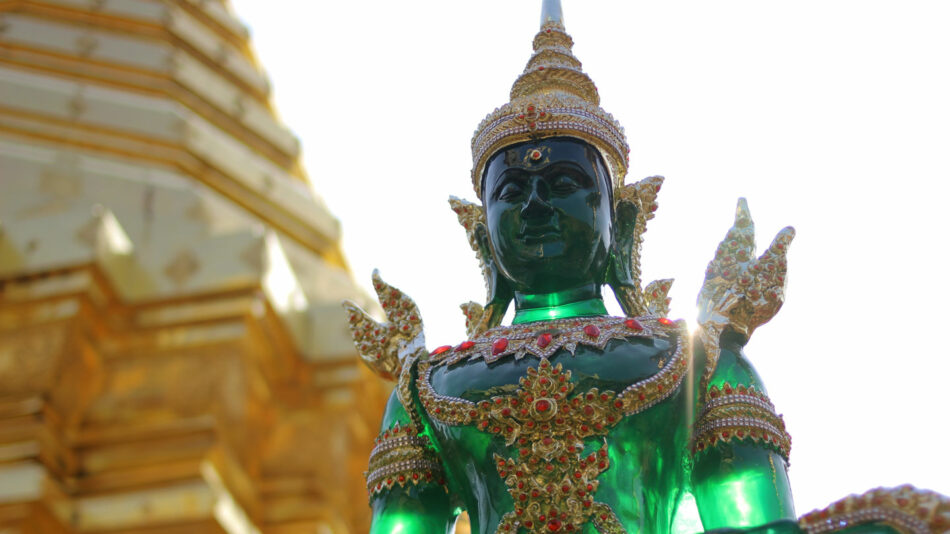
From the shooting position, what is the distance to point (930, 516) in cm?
229

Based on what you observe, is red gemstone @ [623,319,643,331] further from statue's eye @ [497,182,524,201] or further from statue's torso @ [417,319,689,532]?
statue's eye @ [497,182,524,201]

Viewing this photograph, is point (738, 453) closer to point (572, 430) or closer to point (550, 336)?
point (572, 430)

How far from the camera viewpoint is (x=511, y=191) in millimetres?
3229

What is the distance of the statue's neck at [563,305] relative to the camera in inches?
127

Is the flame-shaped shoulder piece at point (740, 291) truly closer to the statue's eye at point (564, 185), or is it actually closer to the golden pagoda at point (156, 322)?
the statue's eye at point (564, 185)

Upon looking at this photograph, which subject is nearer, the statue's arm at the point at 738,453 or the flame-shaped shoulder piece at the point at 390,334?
the statue's arm at the point at 738,453

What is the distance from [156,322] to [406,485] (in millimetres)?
6770

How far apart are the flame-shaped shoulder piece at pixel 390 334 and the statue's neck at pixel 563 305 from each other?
26cm

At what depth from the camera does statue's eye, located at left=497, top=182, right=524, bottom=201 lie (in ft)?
10.6

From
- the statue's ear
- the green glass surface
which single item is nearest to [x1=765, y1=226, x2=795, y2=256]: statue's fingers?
the green glass surface

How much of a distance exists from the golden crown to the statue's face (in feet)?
0.11

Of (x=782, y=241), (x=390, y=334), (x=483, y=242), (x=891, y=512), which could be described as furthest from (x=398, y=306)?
(x=891, y=512)

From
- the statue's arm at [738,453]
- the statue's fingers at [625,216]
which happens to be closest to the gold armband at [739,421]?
the statue's arm at [738,453]

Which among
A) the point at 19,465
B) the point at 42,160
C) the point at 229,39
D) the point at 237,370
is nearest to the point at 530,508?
the point at 19,465
